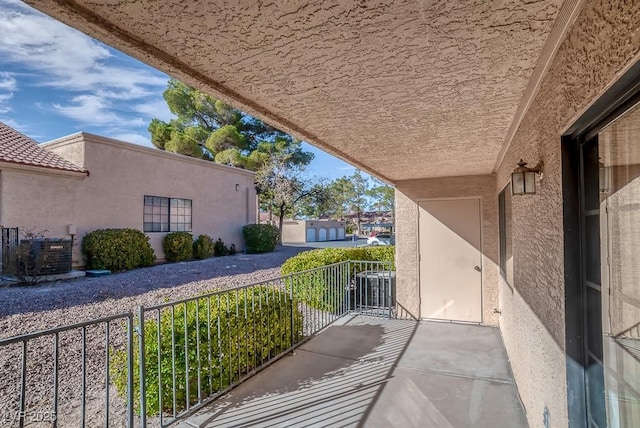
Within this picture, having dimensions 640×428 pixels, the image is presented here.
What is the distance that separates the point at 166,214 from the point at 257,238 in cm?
441

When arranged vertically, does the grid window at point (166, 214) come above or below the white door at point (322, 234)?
above

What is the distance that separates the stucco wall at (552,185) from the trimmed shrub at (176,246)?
1144 cm

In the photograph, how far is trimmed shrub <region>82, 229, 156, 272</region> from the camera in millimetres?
9719

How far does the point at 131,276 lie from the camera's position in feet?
30.2

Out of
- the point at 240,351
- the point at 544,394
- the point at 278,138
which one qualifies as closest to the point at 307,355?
the point at 240,351

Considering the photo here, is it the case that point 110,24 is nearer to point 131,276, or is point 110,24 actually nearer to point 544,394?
point 544,394

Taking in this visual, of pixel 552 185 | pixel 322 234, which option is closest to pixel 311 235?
pixel 322 234

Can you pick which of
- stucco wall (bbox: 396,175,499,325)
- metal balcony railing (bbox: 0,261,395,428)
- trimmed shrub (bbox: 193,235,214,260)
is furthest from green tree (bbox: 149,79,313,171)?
metal balcony railing (bbox: 0,261,395,428)

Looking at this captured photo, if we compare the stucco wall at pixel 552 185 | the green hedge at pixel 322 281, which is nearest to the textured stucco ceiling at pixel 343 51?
the stucco wall at pixel 552 185

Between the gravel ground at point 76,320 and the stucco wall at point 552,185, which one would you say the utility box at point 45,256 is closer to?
the gravel ground at point 76,320

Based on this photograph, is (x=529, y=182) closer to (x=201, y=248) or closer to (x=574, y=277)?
(x=574, y=277)

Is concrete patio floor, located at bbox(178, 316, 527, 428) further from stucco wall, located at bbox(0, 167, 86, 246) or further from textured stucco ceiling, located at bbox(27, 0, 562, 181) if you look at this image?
stucco wall, located at bbox(0, 167, 86, 246)

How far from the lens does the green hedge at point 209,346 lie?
300 centimetres

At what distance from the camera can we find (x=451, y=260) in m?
5.80
